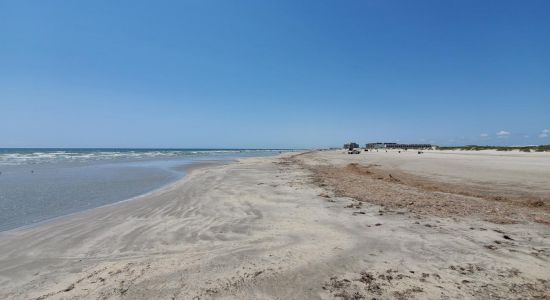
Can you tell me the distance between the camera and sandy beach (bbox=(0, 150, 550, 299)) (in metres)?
4.38

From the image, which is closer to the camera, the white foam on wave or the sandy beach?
the sandy beach

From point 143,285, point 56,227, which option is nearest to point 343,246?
point 143,285

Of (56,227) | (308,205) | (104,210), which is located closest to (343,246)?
(308,205)

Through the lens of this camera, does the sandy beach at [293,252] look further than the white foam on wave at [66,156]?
No

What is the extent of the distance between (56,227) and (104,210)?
92.0 inches

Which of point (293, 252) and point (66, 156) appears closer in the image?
point (293, 252)

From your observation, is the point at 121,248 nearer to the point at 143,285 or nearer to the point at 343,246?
→ the point at 143,285

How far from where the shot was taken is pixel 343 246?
6.06 meters

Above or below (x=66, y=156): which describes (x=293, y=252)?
below

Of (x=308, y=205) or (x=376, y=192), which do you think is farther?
(x=376, y=192)

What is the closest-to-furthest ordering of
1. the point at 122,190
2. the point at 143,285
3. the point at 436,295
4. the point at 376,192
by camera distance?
the point at 436,295 < the point at 143,285 < the point at 376,192 < the point at 122,190

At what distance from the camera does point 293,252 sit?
19.1 ft

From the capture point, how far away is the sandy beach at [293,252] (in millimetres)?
4375

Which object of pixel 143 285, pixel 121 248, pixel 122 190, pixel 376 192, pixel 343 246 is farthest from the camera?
pixel 122 190
